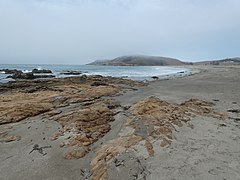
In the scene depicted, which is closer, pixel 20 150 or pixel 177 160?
pixel 177 160

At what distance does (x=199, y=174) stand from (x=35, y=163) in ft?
9.12

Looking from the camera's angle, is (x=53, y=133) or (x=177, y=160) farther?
(x=53, y=133)

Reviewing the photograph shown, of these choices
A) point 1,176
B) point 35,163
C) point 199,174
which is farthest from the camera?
point 35,163

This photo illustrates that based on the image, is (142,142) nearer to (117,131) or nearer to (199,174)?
(117,131)

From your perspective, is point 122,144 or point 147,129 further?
point 147,129

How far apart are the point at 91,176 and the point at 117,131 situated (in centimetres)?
197

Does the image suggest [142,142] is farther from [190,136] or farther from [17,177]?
[17,177]

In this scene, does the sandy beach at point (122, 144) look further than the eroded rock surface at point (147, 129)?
No

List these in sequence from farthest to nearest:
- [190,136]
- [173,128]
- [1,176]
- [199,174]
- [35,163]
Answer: [173,128], [190,136], [35,163], [1,176], [199,174]

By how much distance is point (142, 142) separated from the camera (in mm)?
5094

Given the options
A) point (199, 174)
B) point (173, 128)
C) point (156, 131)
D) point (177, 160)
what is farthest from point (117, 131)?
point (199, 174)

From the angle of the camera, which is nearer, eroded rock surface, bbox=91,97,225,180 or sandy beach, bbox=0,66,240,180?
sandy beach, bbox=0,66,240,180

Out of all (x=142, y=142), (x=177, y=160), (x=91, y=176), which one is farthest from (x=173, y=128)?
(x=91, y=176)

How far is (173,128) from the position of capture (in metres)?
5.89
